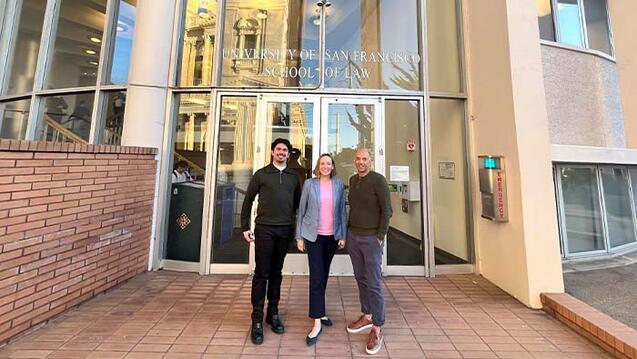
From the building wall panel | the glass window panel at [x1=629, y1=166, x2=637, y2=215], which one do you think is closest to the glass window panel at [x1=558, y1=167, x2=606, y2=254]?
the building wall panel

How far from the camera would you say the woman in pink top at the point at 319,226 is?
2.84 meters

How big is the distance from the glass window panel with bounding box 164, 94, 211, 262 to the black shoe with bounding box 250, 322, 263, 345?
7.29 feet

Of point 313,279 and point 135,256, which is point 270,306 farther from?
point 135,256

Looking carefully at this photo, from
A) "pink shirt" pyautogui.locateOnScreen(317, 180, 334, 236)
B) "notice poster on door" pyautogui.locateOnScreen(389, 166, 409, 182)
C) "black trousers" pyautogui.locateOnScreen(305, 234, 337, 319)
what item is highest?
"notice poster on door" pyautogui.locateOnScreen(389, 166, 409, 182)

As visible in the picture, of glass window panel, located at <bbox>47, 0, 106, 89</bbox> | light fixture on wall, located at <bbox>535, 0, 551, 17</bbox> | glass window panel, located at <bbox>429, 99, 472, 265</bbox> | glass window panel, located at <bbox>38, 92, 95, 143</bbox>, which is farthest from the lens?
light fixture on wall, located at <bbox>535, 0, 551, 17</bbox>

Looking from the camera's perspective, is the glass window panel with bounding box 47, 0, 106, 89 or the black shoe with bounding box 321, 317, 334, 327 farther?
the glass window panel with bounding box 47, 0, 106, 89

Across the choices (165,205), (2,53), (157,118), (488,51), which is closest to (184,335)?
(165,205)

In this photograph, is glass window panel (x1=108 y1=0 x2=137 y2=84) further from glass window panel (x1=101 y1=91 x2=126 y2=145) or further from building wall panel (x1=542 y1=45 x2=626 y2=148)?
building wall panel (x1=542 y1=45 x2=626 y2=148)

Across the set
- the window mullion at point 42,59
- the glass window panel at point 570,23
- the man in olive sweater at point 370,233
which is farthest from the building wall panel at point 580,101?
the window mullion at point 42,59

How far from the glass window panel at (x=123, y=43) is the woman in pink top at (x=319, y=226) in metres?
3.97

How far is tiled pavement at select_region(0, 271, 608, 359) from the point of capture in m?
2.64

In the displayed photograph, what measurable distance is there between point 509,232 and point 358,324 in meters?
2.30

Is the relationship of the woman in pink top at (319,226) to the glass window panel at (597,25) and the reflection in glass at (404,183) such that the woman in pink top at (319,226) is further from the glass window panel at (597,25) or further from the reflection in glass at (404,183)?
the glass window panel at (597,25)

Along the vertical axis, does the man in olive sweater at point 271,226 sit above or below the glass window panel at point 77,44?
A: below
